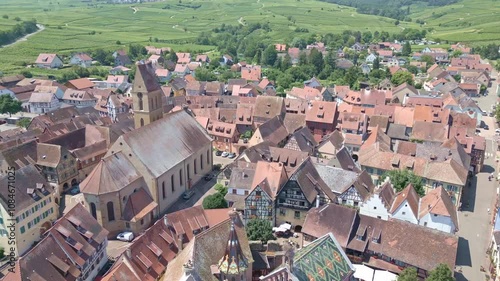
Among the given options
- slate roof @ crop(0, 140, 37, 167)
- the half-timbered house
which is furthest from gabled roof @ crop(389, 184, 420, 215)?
slate roof @ crop(0, 140, 37, 167)

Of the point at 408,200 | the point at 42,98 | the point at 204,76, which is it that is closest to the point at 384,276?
the point at 408,200

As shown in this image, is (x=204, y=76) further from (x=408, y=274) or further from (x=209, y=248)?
(x=408, y=274)

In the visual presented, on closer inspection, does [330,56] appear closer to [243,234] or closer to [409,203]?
[409,203]

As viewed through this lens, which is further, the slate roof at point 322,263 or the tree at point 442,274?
the tree at point 442,274

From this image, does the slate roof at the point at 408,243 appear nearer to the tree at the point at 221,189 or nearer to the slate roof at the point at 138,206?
the tree at the point at 221,189

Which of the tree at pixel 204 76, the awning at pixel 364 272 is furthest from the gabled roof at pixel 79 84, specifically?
the awning at pixel 364 272

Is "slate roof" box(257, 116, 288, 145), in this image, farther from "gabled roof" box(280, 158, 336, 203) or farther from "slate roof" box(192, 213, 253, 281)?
"slate roof" box(192, 213, 253, 281)
